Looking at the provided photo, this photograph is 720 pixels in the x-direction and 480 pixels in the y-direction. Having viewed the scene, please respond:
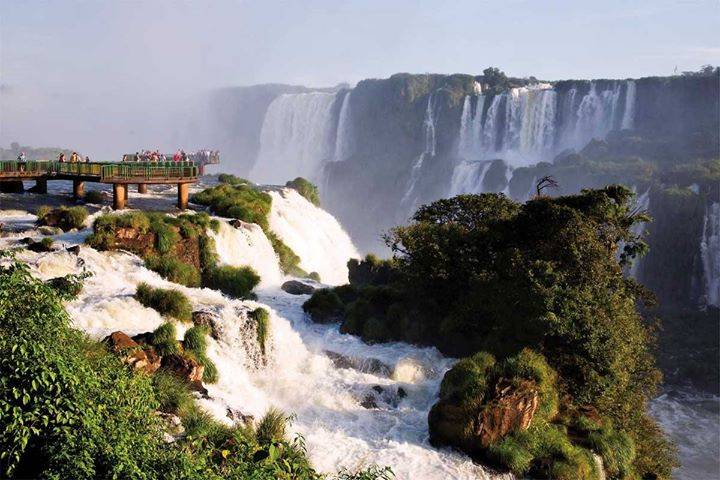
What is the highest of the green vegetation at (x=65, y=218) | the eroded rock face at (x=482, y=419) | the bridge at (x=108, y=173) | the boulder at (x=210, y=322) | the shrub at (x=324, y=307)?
Answer: the bridge at (x=108, y=173)

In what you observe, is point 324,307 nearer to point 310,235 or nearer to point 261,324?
point 261,324

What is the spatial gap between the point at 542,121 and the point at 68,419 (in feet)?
274

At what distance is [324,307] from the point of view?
28234 mm

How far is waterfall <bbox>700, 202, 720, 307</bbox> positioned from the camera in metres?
50.1

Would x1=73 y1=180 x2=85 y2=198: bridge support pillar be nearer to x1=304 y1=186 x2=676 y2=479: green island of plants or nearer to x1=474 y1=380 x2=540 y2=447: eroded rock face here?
x1=304 y1=186 x2=676 y2=479: green island of plants

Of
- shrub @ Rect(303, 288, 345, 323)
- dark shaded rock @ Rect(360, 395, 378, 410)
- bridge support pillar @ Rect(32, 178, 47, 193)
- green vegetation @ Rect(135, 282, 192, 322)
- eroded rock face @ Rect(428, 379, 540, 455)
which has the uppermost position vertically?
bridge support pillar @ Rect(32, 178, 47, 193)

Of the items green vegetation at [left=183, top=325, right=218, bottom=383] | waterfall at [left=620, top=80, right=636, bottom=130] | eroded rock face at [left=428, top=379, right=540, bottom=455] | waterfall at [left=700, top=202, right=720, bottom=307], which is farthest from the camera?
waterfall at [left=620, top=80, right=636, bottom=130]

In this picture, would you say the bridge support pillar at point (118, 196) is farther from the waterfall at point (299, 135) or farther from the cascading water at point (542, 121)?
the waterfall at point (299, 135)

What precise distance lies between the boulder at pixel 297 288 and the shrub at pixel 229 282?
2301mm

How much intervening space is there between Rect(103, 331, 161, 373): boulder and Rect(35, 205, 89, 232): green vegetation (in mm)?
11781

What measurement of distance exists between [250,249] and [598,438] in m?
18.9

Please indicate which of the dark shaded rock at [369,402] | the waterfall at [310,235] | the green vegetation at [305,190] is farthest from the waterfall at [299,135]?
the dark shaded rock at [369,402]

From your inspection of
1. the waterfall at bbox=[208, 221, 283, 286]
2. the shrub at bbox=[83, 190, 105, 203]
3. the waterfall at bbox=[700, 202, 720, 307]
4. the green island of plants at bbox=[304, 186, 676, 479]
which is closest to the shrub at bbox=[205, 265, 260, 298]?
the waterfall at bbox=[208, 221, 283, 286]

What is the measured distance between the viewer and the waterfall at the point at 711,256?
50.1 metres
